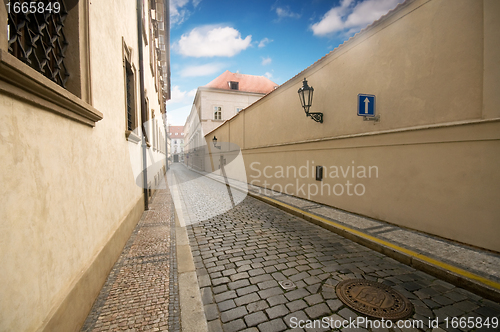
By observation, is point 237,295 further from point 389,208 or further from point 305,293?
point 389,208

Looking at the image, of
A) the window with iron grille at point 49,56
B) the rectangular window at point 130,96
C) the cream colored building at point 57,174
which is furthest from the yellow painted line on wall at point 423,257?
the rectangular window at point 130,96

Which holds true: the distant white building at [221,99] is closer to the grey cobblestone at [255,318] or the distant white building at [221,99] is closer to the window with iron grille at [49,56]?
the window with iron grille at [49,56]

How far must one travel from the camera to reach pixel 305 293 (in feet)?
9.71

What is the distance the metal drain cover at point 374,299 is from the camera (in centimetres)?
258

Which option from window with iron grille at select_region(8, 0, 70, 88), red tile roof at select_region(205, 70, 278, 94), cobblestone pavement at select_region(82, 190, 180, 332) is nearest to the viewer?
window with iron grille at select_region(8, 0, 70, 88)

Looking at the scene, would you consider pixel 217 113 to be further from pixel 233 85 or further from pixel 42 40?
pixel 42 40

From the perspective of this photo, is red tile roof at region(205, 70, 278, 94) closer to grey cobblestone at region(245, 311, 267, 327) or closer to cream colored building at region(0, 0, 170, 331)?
cream colored building at region(0, 0, 170, 331)

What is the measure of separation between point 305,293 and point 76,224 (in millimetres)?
2706

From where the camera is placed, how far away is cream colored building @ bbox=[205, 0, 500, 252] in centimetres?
391

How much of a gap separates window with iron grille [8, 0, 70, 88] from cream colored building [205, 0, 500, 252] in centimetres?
588

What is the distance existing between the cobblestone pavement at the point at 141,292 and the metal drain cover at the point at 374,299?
1.97 m

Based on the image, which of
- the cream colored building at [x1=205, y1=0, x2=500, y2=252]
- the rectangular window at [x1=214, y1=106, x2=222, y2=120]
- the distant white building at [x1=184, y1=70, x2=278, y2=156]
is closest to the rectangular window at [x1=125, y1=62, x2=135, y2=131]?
the cream colored building at [x1=205, y1=0, x2=500, y2=252]

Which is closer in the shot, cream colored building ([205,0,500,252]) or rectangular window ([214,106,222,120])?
cream colored building ([205,0,500,252])

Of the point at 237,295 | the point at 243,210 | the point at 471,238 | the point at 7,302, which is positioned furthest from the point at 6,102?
the point at 243,210
